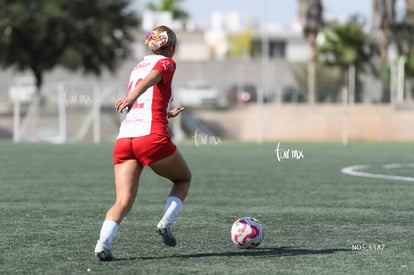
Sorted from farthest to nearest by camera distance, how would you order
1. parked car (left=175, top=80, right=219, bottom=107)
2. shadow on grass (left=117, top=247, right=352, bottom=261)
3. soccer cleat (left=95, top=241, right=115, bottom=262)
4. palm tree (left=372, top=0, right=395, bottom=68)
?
parked car (left=175, top=80, right=219, bottom=107), palm tree (left=372, top=0, right=395, bottom=68), shadow on grass (left=117, top=247, right=352, bottom=261), soccer cleat (left=95, top=241, right=115, bottom=262)

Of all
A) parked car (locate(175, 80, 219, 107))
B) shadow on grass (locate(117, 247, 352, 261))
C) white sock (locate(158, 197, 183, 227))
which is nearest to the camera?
shadow on grass (locate(117, 247, 352, 261))

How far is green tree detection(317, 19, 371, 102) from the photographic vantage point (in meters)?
50.1

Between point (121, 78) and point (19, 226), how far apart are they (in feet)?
198

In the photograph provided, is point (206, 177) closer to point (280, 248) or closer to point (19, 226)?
point (19, 226)

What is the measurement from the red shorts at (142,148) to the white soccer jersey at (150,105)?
42 millimetres

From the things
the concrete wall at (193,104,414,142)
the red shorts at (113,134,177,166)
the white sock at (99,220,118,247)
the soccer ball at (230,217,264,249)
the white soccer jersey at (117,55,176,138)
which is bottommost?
the concrete wall at (193,104,414,142)

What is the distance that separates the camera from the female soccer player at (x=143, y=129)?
9.00 m

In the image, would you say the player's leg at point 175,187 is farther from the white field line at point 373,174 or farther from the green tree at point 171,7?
the green tree at point 171,7

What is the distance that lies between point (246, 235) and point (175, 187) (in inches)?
28.7

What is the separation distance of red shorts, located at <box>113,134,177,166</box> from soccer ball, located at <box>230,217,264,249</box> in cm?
113

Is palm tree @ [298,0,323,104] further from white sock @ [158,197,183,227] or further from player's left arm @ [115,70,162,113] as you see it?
player's left arm @ [115,70,162,113]

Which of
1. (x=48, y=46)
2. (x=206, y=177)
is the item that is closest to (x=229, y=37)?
(x=48, y=46)

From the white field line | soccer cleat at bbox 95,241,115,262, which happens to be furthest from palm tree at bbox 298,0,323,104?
soccer cleat at bbox 95,241,115,262

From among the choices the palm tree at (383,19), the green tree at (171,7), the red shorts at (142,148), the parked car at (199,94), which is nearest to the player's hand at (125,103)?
the red shorts at (142,148)
